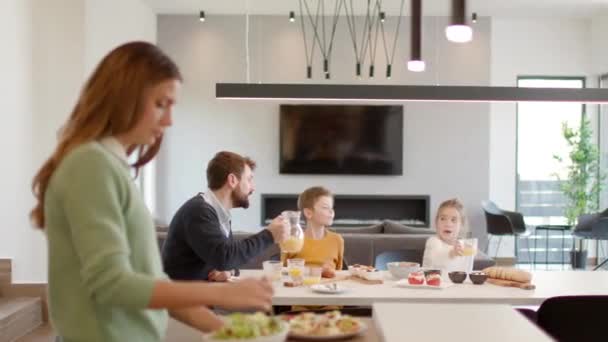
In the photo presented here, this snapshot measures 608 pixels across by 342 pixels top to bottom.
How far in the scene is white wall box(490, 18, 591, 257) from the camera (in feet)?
30.6

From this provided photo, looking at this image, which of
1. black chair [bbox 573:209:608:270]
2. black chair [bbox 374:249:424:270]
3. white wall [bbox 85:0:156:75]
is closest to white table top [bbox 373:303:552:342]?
black chair [bbox 374:249:424:270]

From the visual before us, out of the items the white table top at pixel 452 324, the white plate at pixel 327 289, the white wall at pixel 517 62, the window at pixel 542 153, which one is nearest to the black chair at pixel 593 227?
the window at pixel 542 153

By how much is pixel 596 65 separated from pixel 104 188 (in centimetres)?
897

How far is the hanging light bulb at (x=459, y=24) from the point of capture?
2906 millimetres

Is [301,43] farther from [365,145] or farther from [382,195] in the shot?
[382,195]

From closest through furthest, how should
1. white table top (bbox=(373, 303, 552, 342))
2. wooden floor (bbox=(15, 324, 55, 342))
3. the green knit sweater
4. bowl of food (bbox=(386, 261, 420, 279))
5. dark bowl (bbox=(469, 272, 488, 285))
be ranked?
the green knit sweater
white table top (bbox=(373, 303, 552, 342))
dark bowl (bbox=(469, 272, 488, 285))
bowl of food (bbox=(386, 261, 420, 279))
wooden floor (bbox=(15, 324, 55, 342))

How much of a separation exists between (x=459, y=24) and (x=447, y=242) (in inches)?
49.6

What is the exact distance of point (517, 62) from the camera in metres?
9.36

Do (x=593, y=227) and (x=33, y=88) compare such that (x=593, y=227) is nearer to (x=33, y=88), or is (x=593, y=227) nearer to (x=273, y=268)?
(x=273, y=268)

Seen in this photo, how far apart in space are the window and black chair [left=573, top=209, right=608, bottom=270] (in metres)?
1.37

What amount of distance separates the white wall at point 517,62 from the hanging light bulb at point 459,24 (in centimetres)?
660

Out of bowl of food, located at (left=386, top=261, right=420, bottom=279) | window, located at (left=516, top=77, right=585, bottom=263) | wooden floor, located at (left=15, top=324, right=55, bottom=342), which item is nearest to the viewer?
bowl of food, located at (left=386, top=261, right=420, bottom=279)

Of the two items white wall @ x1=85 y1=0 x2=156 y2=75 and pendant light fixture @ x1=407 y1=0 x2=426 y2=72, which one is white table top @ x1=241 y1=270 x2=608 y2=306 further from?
white wall @ x1=85 y1=0 x2=156 y2=75

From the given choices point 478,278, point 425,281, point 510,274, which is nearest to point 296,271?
point 425,281
